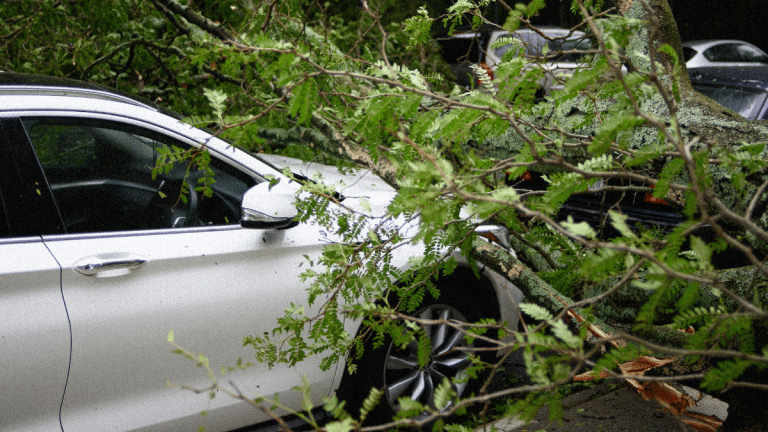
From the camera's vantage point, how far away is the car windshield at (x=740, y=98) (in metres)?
6.01

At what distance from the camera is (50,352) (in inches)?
82.4

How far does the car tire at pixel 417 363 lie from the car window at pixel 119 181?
96 cm

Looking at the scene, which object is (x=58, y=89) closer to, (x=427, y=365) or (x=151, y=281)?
(x=151, y=281)

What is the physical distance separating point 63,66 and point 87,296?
3906 millimetres

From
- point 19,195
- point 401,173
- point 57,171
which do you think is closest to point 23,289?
point 19,195

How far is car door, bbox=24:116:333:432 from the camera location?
86.1 inches

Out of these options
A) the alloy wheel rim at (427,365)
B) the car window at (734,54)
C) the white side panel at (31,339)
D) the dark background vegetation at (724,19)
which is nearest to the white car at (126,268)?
the white side panel at (31,339)

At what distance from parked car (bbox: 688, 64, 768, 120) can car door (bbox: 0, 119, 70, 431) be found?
620cm

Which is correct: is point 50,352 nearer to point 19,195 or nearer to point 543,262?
point 19,195

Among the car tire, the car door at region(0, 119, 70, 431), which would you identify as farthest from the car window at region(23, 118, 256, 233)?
the car tire

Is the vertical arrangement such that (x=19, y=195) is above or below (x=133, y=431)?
above

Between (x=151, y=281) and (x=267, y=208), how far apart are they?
0.54 metres

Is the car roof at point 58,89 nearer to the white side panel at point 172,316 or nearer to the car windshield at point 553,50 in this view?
the white side panel at point 172,316

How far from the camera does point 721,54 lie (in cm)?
1138
